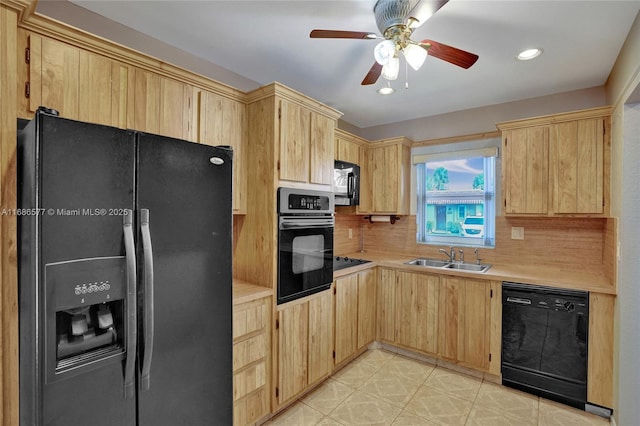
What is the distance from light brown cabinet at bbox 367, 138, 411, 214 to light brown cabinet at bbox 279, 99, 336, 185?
119cm

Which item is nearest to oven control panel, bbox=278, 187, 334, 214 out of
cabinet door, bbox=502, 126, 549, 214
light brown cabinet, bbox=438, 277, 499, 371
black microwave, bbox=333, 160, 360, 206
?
black microwave, bbox=333, 160, 360, 206

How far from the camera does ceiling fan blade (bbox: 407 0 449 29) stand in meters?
1.37

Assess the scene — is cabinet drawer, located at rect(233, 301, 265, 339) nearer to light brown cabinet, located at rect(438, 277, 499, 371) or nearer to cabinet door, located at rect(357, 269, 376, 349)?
cabinet door, located at rect(357, 269, 376, 349)

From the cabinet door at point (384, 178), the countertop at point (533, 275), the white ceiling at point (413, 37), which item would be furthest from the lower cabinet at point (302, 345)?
the white ceiling at point (413, 37)

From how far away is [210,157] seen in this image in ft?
5.07

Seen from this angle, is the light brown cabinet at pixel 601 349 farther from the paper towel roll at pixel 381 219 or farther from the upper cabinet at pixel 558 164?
the paper towel roll at pixel 381 219

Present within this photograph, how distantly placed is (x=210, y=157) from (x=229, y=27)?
38.3 inches

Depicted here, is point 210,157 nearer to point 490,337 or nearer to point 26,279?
point 26,279

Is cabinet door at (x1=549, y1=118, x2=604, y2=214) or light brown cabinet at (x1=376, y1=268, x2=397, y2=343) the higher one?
cabinet door at (x1=549, y1=118, x2=604, y2=214)

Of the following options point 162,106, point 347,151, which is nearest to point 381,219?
point 347,151

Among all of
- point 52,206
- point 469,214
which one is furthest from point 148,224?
point 469,214

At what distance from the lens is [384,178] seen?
367cm

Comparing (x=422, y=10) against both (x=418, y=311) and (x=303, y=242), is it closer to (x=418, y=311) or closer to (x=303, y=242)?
(x=303, y=242)

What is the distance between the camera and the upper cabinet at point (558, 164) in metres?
2.48
